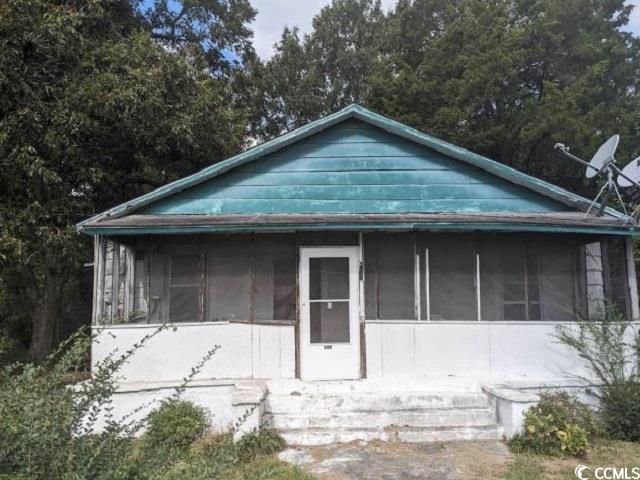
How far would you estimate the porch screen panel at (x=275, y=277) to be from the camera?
27.5 feet

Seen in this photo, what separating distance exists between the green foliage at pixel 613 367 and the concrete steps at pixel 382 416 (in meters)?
1.46

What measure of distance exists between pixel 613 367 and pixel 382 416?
3038 millimetres

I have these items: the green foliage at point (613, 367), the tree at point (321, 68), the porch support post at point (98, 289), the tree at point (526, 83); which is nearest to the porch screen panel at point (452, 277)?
the green foliage at point (613, 367)

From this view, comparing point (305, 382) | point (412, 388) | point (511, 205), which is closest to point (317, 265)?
point (305, 382)

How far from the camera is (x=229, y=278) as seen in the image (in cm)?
855

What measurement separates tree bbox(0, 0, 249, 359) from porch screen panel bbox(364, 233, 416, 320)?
6.20m

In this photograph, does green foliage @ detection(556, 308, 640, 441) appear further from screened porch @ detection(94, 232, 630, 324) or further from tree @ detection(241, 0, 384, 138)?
tree @ detection(241, 0, 384, 138)

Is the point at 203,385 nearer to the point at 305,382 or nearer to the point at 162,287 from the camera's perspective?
the point at 305,382

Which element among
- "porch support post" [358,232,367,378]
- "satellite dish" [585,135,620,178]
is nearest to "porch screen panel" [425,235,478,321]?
"porch support post" [358,232,367,378]

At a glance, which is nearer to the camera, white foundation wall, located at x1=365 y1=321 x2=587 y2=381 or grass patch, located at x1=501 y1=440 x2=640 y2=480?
grass patch, located at x1=501 y1=440 x2=640 y2=480

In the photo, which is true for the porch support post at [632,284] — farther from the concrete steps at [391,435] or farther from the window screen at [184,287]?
the window screen at [184,287]

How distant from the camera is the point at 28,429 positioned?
291 centimetres

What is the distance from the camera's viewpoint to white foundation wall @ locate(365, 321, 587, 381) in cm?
770

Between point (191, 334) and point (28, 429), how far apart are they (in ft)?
16.2
